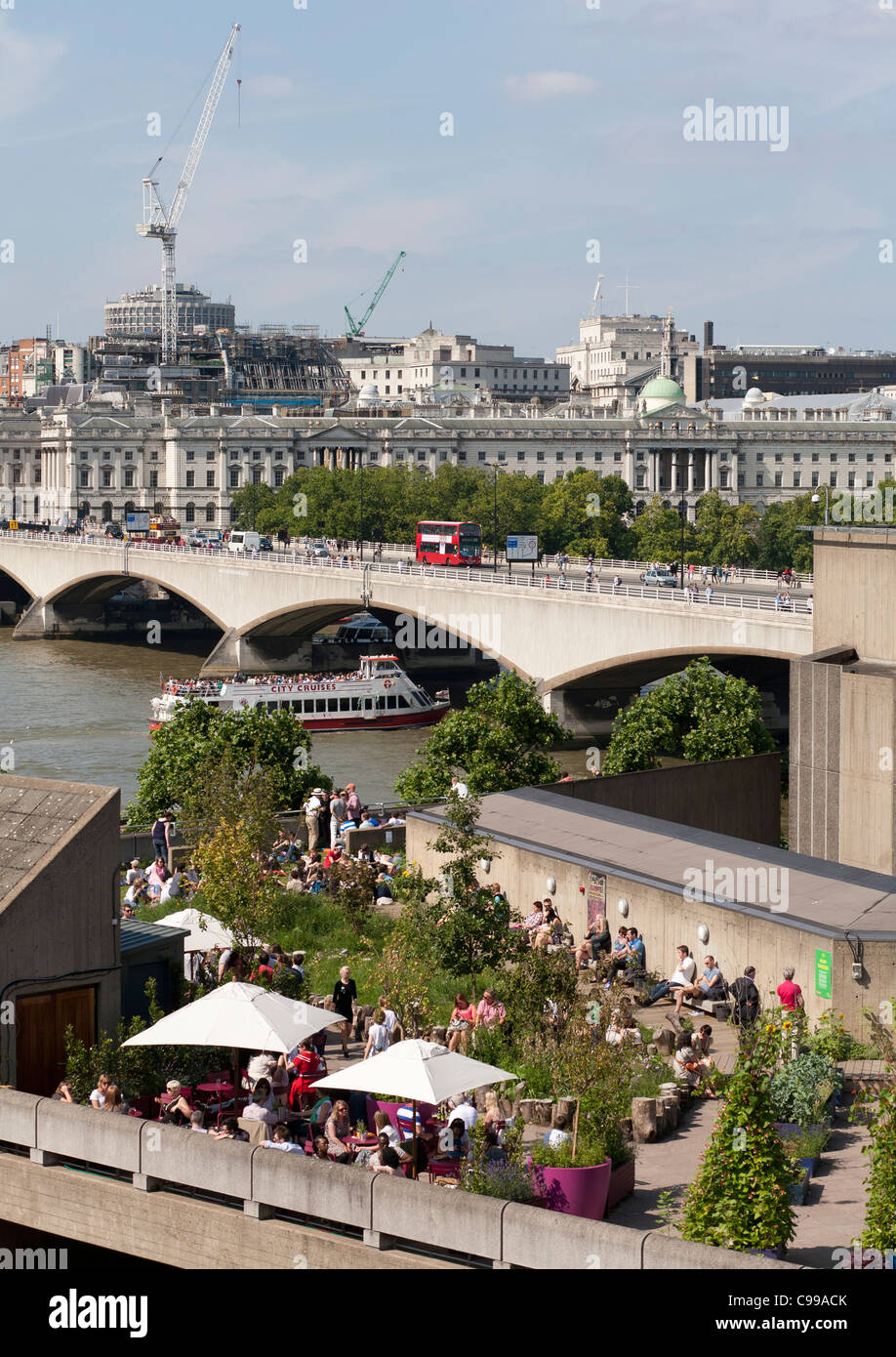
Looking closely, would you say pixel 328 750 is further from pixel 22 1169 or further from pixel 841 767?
pixel 22 1169

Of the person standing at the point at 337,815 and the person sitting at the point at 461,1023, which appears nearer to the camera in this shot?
the person sitting at the point at 461,1023

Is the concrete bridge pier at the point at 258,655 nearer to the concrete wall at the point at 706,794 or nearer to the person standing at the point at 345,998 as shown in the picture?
the concrete wall at the point at 706,794

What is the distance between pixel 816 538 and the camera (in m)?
31.2

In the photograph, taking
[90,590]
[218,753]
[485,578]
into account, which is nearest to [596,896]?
[218,753]

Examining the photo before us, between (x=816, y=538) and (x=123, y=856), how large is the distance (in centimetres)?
1207

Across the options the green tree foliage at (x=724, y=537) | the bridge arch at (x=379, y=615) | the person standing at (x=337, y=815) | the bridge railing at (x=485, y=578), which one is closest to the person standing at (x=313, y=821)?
the person standing at (x=337, y=815)

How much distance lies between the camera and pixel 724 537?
12244cm

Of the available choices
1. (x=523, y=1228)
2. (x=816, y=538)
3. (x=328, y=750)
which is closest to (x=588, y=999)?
(x=523, y=1228)

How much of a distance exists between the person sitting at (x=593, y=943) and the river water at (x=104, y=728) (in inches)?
852

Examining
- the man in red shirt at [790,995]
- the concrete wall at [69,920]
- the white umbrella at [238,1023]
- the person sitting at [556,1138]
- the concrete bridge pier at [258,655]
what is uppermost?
the concrete wall at [69,920]

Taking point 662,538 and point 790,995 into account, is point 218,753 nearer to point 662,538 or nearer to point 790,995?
point 790,995

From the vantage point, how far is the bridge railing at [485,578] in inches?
2320

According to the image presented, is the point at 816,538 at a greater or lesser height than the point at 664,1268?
greater

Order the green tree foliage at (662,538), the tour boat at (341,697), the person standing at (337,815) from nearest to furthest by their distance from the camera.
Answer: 1. the person standing at (337,815)
2. the tour boat at (341,697)
3. the green tree foliage at (662,538)
